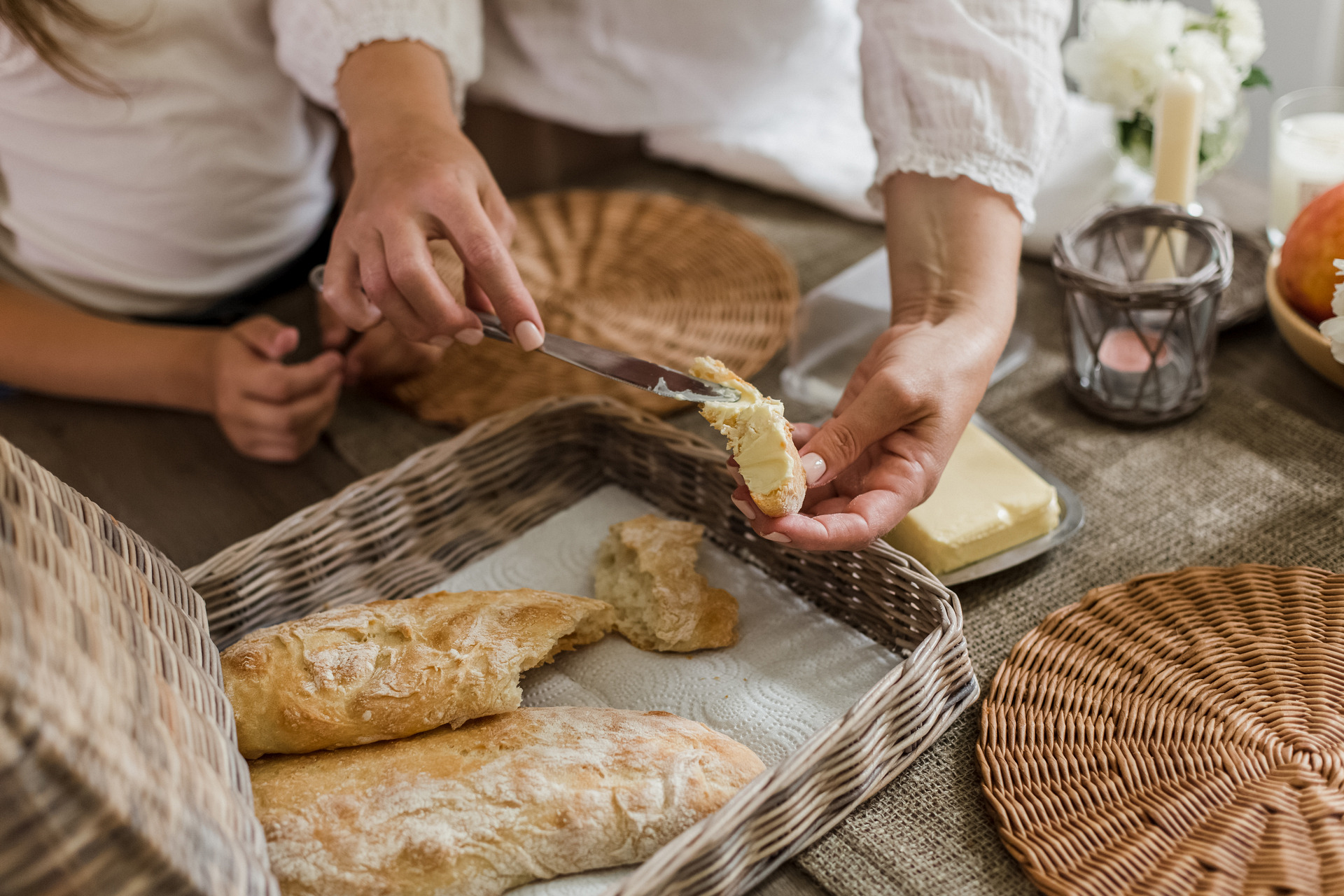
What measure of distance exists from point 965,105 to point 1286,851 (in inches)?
25.0

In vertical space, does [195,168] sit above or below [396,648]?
above

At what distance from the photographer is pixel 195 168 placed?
3.86 ft

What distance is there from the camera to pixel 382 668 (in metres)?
0.70

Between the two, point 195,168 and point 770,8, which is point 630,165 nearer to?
point 770,8

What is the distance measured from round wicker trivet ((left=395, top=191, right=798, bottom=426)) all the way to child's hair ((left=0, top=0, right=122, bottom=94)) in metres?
0.41

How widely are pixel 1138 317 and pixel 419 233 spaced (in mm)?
687

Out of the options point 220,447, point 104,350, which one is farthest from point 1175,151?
point 104,350

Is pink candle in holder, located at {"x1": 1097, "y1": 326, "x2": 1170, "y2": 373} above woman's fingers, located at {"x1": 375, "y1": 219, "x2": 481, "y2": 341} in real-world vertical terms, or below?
below

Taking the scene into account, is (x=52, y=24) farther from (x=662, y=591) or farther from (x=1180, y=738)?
(x=1180, y=738)

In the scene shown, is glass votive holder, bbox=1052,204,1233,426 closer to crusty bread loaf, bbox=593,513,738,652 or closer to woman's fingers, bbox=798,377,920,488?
woman's fingers, bbox=798,377,920,488

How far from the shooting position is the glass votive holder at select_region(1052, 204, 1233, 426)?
0.94 metres

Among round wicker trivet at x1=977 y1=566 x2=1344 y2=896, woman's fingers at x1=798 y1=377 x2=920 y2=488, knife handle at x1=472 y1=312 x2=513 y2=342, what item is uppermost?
knife handle at x1=472 y1=312 x2=513 y2=342

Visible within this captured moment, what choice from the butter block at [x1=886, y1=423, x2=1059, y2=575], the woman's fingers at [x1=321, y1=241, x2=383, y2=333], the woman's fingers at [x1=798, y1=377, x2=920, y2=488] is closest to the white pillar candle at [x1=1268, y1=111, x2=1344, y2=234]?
the butter block at [x1=886, y1=423, x2=1059, y2=575]

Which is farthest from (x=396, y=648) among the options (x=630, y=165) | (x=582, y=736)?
(x=630, y=165)
